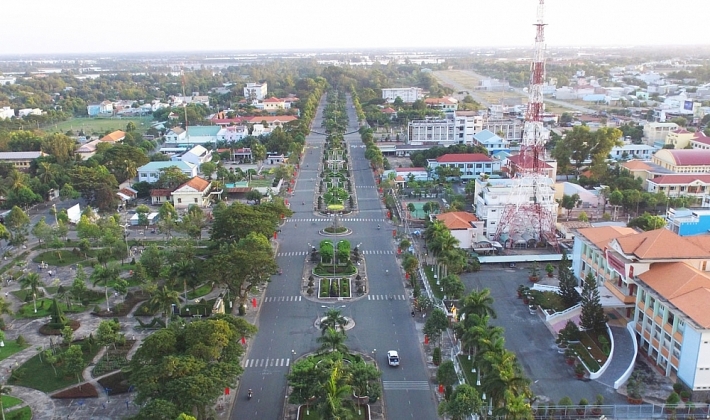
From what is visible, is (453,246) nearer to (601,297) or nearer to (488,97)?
(601,297)

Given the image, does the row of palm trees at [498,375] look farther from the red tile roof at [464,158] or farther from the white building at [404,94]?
the white building at [404,94]

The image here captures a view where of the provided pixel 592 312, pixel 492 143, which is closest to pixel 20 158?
pixel 492 143

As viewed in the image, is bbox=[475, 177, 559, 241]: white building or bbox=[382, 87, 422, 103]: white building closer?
bbox=[475, 177, 559, 241]: white building

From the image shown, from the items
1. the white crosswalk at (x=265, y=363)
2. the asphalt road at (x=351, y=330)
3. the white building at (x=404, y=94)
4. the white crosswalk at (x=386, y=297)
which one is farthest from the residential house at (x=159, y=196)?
the white building at (x=404, y=94)

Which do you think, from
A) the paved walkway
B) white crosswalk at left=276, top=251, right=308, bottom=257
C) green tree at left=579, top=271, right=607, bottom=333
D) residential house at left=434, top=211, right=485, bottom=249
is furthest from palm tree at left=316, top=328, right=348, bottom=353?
residential house at left=434, top=211, right=485, bottom=249

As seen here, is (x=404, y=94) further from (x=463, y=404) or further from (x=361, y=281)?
(x=463, y=404)

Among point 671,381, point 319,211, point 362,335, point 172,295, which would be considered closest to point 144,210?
point 319,211

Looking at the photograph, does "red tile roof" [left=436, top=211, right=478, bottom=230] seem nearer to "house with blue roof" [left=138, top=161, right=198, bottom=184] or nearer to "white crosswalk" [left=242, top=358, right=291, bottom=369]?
"white crosswalk" [left=242, top=358, right=291, bottom=369]
